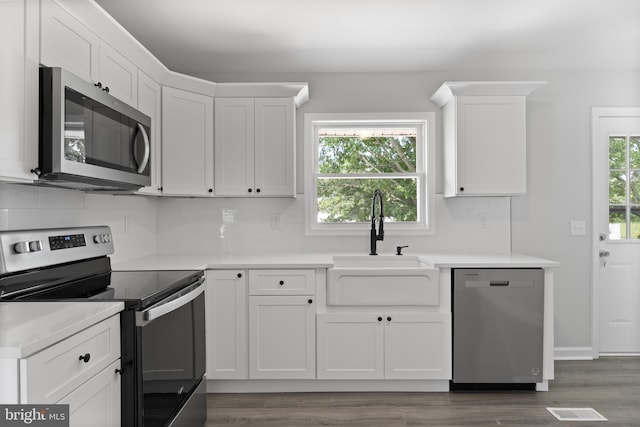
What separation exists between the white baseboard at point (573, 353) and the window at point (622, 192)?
94 cm

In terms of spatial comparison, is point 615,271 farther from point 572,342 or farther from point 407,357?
point 407,357

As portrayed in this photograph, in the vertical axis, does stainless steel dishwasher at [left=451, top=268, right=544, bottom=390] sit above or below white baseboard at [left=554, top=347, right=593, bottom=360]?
above

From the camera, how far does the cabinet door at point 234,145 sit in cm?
321

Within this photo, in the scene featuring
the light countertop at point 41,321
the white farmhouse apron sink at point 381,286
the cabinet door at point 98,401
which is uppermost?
the light countertop at point 41,321

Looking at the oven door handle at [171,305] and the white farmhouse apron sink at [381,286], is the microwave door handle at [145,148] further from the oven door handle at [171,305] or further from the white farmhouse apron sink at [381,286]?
the white farmhouse apron sink at [381,286]

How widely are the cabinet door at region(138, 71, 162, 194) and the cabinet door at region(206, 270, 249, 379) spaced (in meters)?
0.69

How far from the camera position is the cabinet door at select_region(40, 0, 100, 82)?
1.72 m

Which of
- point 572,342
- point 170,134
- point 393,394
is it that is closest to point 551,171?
point 572,342

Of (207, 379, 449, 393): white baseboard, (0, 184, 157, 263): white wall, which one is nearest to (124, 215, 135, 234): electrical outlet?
(0, 184, 157, 263): white wall

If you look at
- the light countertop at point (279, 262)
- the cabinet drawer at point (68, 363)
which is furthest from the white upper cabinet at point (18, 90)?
the light countertop at point (279, 262)

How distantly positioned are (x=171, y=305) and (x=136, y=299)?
0.28 metres

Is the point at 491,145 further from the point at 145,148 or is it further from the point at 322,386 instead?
the point at 145,148

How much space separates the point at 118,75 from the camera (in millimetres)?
2342

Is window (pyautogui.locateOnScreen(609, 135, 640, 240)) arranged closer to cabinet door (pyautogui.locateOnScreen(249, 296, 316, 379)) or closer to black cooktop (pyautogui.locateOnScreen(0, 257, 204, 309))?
cabinet door (pyautogui.locateOnScreen(249, 296, 316, 379))
